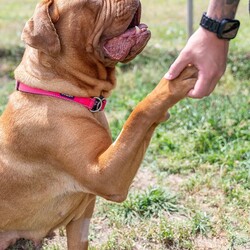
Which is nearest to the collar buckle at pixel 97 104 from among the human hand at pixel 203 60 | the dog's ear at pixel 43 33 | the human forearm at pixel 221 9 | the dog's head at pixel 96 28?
the dog's head at pixel 96 28

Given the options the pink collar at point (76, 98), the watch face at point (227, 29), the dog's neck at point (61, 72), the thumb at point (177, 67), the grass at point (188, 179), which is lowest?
the grass at point (188, 179)

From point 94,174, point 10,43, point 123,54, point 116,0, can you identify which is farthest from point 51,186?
point 10,43

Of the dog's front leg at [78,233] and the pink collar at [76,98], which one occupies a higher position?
the pink collar at [76,98]

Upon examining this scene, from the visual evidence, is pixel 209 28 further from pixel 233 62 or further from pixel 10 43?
pixel 10 43

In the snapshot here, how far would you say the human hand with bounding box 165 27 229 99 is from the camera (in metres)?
2.99

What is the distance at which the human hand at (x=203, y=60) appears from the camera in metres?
2.99

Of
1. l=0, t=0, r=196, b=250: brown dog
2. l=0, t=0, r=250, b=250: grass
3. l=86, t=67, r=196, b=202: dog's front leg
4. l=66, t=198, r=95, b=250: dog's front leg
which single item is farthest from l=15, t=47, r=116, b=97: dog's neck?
l=0, t=0, r=250, b=250: grass

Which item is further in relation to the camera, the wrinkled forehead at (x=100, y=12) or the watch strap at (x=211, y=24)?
the wrinkled forehead at (x=100, y=12)

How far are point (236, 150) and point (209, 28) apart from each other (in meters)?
1.87

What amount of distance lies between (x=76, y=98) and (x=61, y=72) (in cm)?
17

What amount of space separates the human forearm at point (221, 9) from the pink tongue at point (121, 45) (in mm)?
441

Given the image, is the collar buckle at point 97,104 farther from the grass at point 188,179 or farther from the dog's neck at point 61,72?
the grass at point 188,179

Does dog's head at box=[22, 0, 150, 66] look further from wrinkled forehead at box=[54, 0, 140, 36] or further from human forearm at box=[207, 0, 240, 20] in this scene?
human forearm at box=[207, 0, 240, 20]

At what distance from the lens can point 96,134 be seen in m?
3.21
